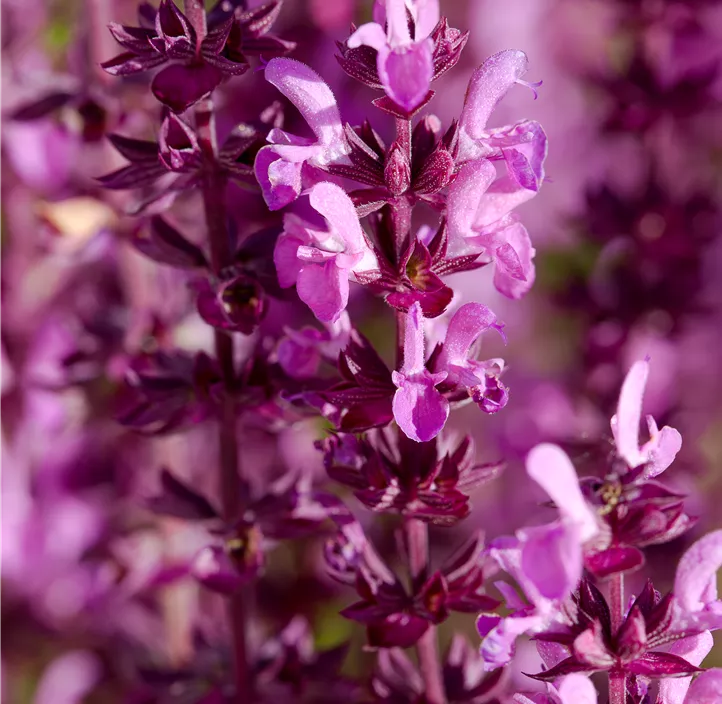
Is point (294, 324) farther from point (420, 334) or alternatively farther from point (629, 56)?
point (629, 56)

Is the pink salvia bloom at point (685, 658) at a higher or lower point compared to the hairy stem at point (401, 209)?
lower

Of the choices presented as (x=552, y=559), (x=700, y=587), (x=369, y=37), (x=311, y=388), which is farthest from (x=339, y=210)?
(x=700, y=587)

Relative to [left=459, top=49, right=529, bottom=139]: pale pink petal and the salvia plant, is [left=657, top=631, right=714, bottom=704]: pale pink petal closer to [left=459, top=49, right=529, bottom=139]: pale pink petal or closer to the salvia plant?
the salvia plant

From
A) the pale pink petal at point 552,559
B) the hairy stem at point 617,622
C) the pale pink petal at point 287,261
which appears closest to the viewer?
the pale pink petal at point 552,559

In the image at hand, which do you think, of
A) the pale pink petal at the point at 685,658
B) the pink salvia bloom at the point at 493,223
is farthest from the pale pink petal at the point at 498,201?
the pale pink petal at the point at 685,658

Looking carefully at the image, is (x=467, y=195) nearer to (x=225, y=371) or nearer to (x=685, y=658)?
(x=225, y=371)

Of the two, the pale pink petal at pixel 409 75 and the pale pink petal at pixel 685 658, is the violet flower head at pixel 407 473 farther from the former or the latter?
the pale pink petal at pixel 409 75

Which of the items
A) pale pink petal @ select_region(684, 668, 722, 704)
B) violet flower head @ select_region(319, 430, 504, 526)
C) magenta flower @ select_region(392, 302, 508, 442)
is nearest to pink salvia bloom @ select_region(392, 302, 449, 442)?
magenta flower @ select_region(392, 302, 508, 442)

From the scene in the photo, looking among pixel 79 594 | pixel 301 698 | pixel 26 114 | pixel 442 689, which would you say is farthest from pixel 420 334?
pixel 79 594
